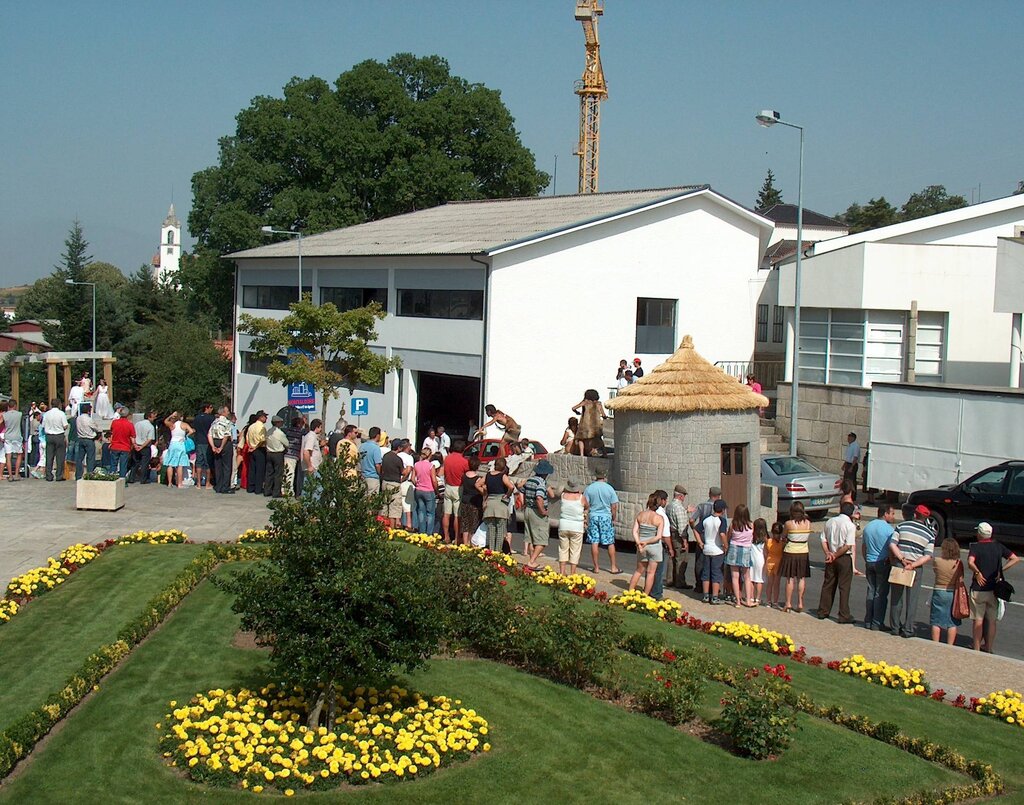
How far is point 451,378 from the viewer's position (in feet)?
116

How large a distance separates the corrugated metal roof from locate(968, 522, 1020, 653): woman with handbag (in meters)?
18.9

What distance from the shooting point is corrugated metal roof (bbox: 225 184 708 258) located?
32.4 meters

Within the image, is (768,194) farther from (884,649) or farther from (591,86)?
(884,649)

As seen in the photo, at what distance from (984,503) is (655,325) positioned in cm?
1554

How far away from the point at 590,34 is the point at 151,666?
81661 mm

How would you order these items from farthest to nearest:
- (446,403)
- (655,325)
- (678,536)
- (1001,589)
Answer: (446,403) → (655,325) → (678,536) → (1001,589)

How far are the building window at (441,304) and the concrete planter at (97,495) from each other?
44.6ft

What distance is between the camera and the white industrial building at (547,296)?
3114cm

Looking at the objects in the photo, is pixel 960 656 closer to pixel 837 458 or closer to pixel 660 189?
pixel 837 458

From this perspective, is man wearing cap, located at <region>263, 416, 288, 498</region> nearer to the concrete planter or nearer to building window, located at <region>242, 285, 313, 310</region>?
the concrete planter

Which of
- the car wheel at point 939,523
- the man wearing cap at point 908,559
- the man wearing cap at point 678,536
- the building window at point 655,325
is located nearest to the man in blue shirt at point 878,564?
the man wearing cap at point 908,559

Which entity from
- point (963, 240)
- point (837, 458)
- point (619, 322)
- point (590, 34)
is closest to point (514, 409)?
point (619, 322)

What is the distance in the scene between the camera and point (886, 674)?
11.5m

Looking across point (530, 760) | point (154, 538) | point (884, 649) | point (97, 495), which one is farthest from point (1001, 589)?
point (97, 495)
